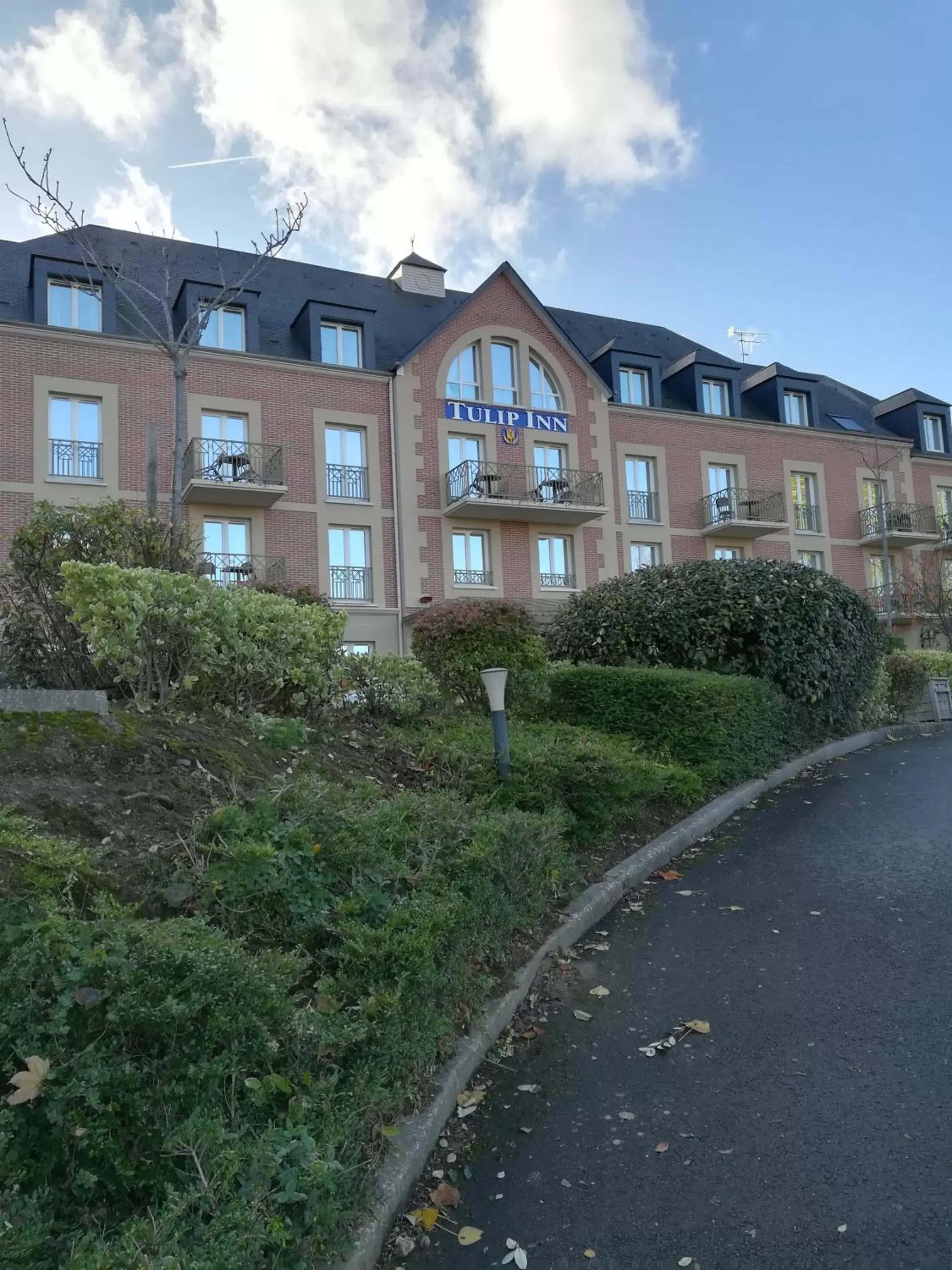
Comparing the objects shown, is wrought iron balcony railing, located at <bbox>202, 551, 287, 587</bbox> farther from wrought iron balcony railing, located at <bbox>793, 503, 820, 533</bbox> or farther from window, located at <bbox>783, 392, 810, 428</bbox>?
window, located at <bbox>783, 392, 810, 428</bbox>

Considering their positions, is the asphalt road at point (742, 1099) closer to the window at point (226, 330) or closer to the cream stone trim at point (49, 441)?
the cream stone trim at point (49, 441)

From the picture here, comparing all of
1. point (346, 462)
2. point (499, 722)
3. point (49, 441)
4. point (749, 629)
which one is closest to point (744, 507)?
point (346, 462)

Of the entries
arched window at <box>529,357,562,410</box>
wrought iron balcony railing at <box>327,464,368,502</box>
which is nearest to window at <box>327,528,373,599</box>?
wrought iron balcony railing at <box>327,464,368,502</box>

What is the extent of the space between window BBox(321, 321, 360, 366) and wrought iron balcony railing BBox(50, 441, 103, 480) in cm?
560

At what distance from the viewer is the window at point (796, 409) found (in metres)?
27.3

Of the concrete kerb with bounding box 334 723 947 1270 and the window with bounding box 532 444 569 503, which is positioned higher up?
the window with bounding box 532 444 569 503

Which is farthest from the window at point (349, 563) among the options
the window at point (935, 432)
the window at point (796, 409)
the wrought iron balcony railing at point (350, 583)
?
the window at point (935, 432)

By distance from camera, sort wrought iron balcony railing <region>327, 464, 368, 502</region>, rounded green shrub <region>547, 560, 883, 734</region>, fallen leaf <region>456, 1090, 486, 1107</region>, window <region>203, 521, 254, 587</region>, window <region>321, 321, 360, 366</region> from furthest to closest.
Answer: window <region>321, 321, 360, 366</region> < wrought iron balcony railing <region>327, 464, 368, 502</region> < window <region>203, 521, 254, 587</region> < rounded green shrub <region>547, 560, 883, 734</region> < fallen leaf <region>456, 1090, 486, 1107</region>

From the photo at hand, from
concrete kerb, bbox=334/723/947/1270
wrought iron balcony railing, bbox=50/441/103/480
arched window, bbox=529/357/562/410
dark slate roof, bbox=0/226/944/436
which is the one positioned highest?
dark slate roof, bbox=0/226/944/436

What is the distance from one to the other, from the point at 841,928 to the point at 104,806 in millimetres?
3793

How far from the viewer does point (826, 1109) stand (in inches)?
126

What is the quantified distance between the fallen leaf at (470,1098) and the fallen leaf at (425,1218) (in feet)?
1.90

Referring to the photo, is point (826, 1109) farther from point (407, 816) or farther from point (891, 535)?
point (891, 535)

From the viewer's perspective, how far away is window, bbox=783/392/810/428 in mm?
27281
